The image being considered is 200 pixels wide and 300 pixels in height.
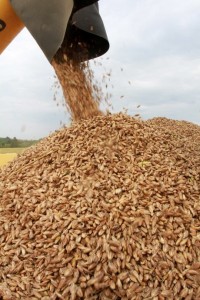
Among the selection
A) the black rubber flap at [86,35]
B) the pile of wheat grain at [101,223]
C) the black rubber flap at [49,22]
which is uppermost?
the black rubber flap at [86,35]

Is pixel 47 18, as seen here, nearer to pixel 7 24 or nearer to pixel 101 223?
pixel 7 24

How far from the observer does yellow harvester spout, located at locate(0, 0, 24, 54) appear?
294 cm

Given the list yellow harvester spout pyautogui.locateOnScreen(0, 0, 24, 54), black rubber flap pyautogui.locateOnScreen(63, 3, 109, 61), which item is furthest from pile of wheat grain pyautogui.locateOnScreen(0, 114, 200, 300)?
yellow harvester spout pyautogui.locateOnScreen(0, 0, 24, 54)

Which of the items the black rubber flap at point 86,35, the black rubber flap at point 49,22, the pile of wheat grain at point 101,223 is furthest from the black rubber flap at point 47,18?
the pile of wheat grain at point 101,223

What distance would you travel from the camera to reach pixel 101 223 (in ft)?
9.63

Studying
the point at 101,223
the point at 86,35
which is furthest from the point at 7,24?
the point at 101,223

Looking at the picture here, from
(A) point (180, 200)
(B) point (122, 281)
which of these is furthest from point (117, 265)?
(A) point (180, 200)

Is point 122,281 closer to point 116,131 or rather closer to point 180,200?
point 180,200

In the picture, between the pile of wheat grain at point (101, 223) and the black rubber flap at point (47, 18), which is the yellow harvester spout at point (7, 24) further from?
the pile of wheat grain at point (101, 223)

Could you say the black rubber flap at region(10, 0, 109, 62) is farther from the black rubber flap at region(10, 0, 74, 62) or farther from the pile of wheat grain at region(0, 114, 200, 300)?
the pile of wheat grain at region(0, 114, 200, 300)

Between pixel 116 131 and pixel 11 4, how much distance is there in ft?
4.89

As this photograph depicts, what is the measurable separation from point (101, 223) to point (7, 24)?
5.24 ft

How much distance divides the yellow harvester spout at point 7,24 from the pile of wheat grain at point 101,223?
1064 millimetres

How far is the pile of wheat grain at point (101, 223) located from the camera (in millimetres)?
2725
